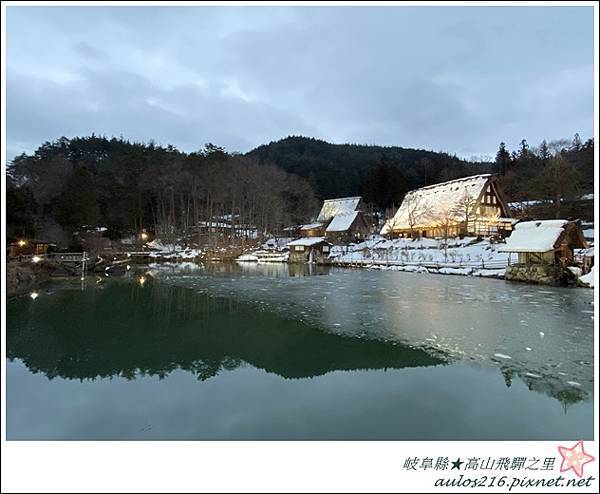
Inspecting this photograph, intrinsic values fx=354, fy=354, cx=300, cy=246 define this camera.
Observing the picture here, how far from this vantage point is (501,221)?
29.1 metres

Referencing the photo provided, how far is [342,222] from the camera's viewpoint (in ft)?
125

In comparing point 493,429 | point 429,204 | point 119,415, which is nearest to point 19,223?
point 119,415

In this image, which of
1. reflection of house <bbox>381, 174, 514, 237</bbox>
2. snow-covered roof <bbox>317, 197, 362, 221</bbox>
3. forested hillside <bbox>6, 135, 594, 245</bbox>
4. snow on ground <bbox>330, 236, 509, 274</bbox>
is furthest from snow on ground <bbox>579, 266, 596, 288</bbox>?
snow-covered roof <bbox>317, 197, 362, 221</bbox>

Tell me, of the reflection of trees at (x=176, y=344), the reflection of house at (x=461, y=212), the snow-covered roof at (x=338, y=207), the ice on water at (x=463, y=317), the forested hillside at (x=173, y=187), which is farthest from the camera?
the snow-covered roof at (x=338, y=207)

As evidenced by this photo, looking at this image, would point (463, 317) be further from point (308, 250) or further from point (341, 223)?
point (341, 223)

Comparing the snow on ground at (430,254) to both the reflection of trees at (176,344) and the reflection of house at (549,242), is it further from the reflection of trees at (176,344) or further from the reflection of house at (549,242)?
the reflection of trees at (176,344)

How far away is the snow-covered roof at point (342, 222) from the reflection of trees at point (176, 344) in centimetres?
2786

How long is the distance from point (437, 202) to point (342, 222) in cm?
991

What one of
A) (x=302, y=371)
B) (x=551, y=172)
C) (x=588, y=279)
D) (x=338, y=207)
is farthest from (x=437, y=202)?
(x=302, y=371)

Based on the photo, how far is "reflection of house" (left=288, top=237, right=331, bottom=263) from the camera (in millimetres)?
30844

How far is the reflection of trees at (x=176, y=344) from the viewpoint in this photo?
5.56m

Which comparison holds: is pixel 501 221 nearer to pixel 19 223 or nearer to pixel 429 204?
pixel 429 204

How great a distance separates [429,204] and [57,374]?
3225 cm

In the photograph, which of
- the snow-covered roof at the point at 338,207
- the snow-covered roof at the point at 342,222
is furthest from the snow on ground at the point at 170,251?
the snow-covered roof at the point at 338,207
